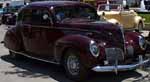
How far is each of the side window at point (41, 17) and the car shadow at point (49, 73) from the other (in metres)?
1.19

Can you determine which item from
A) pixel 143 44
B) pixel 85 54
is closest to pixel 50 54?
pixel 85 54

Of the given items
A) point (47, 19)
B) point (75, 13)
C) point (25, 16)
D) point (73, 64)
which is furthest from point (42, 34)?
point (73, 64)

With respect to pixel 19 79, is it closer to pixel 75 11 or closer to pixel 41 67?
pixel 41 67

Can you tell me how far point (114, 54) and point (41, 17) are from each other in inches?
105

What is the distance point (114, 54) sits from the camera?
8.20 metres

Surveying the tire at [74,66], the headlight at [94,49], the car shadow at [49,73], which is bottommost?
the car shadow at [49,73]

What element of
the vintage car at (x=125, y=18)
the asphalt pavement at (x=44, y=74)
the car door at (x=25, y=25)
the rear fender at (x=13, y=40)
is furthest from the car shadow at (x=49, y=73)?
the vintage car at (x=125, y=18)

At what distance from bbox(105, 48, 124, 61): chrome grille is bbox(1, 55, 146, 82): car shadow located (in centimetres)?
63

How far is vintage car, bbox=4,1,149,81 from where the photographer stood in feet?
26.5

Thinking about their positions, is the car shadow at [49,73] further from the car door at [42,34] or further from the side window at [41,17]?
the side window at [41,17]

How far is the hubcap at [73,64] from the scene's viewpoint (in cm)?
836

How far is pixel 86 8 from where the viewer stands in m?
10.3

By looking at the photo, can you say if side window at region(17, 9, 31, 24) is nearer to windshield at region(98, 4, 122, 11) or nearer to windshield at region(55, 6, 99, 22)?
windshield at region(55, 6, 99, 22)

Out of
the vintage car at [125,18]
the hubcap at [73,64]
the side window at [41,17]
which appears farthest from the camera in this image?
the vintage car at [125,18]
